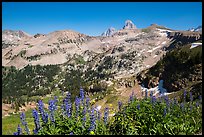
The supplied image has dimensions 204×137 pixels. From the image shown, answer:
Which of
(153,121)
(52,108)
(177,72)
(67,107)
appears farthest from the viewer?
(177,72)

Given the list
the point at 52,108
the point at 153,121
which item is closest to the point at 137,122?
the point at 153,121

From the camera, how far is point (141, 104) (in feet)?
34.2

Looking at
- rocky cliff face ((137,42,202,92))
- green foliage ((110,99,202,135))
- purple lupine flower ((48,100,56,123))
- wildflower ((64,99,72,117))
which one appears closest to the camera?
purple lupine flower ((48,100,56,123))

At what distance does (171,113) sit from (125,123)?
5.58 feet

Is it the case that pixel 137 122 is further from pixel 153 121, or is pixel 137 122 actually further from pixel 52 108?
pixel 52 108

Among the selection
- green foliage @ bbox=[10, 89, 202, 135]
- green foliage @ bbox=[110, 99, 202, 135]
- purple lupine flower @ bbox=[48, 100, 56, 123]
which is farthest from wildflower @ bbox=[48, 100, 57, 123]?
green foliage @ bbox=[110, 99, 202, 135]

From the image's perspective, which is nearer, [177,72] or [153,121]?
[153,121]

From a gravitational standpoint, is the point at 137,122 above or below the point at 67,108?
below

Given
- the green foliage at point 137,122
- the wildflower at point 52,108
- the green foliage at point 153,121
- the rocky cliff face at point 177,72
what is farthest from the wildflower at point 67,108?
the rocky cliff face at point 177,72

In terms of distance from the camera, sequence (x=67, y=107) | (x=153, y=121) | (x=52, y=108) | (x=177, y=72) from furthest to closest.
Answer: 1. (x=177, y=72)
2. (x=153, y=121)
3. (x=67, y=107)
4. (x=52, y=108)

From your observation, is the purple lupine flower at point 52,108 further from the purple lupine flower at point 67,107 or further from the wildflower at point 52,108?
the purple lupine flower at point 67,107

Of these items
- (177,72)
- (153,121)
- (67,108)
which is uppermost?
(67,108)

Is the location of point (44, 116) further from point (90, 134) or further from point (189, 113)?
point (189, 113)

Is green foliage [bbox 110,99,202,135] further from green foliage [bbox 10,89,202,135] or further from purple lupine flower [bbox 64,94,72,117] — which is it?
purple lupine flower [bbox 64,94,72,117]
